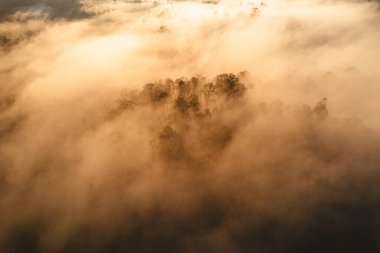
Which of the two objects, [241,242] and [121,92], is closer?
[241,242]

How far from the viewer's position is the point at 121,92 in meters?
63.5

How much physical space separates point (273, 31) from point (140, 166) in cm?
5221

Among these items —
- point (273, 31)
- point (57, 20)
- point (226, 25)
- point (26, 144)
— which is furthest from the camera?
point (57, 20)

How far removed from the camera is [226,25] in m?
88.2

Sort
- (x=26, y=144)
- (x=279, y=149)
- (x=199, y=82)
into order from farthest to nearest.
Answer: (x=199, y=82)
(x=26, y=144)
(x=279, y=149)

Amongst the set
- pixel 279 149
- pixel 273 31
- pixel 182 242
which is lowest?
pixel 182 242

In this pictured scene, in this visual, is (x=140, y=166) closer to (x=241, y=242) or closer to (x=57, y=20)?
(x=241, y=242)

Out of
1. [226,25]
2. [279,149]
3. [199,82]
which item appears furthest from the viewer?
[226,25]

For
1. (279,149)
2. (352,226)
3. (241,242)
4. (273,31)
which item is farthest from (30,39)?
(352,226)

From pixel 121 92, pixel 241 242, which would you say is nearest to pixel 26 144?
pixel 121 92

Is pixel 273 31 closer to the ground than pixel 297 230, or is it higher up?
higher up

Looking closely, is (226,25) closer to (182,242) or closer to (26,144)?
(26,144)

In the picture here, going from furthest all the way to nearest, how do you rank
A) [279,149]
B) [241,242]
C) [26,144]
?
[26,144]
[279,149]
[241,242]

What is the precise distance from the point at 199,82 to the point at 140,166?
2026cm
